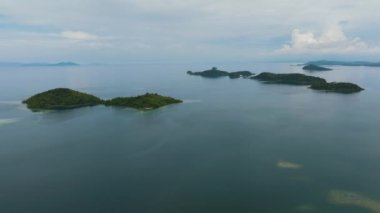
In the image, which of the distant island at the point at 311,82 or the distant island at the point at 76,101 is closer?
→ the distant island at the point at 76,101

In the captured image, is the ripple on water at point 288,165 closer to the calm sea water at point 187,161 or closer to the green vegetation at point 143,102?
the calm sea water at point 187,161

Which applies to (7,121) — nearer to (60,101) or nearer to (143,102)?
(60,101)

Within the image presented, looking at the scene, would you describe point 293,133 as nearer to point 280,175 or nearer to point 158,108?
point 280,175

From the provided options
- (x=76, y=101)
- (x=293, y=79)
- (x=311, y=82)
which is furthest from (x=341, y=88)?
(x=76, y=101)

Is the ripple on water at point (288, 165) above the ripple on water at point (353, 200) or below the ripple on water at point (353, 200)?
above

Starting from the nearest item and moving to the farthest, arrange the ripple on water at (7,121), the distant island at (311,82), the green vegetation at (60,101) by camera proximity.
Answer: the ripple on water at (7,121), the green vegetation at (60,101), the distant island at (311,82)

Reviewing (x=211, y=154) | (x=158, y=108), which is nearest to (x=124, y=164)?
(x=211, y=154)

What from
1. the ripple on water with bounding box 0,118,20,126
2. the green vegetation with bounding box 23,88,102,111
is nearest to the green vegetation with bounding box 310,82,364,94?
the green vegetation with bounding box 23,88,102,111

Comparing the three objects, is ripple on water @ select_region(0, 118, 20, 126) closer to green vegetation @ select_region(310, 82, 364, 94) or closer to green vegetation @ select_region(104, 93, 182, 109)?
green vegetation @ select_region(104, 93, 182, 109)

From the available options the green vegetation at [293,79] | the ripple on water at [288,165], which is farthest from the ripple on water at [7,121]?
the green vegetation at [293,79]
